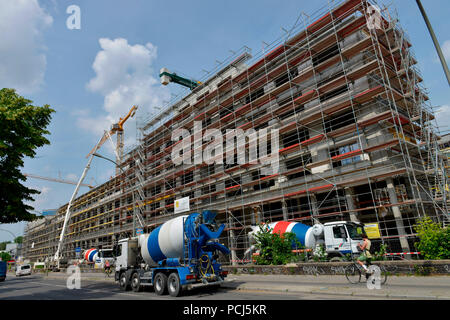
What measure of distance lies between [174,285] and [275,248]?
781 cm

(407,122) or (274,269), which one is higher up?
(407,122)

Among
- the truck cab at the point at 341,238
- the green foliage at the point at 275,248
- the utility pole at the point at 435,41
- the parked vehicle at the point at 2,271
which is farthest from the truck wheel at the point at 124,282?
the parked vehicle at the point at 2,271

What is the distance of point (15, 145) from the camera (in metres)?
14.1

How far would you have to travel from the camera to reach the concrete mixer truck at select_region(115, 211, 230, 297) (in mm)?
11688

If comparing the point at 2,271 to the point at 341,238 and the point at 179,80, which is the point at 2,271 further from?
the point at 179,80

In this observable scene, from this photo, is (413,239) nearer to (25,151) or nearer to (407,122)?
(407,122)

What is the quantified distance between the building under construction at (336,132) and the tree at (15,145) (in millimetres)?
9629

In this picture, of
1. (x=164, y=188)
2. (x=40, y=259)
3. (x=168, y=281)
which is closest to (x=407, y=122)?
(x=168, y=281)

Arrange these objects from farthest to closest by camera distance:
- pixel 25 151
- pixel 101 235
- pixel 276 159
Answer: pixel 101 235
pixel 276 159
pixel 25 151

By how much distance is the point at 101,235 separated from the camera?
53312mm

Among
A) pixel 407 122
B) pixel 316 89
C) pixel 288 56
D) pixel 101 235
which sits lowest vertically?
pixel 101 235

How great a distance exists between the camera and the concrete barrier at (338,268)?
11.5m

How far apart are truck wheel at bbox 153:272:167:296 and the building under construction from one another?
37.9 feet

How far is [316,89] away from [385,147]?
6548 mm
